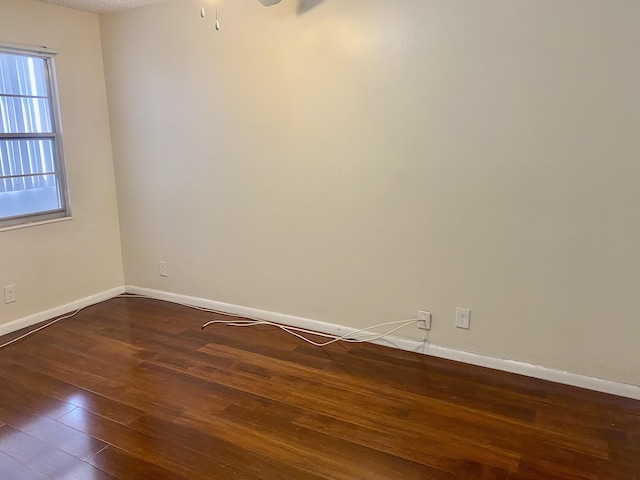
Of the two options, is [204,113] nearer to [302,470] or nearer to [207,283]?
[207,283]

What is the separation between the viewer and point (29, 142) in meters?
3.54

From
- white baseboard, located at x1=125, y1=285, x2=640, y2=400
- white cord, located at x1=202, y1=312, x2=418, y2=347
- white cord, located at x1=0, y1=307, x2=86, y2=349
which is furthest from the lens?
white cord, located at x1=0, y1=307, x2=86, y2=349

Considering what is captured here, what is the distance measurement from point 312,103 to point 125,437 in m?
2.20

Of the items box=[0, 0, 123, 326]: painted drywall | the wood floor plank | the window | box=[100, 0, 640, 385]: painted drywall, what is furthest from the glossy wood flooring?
the window

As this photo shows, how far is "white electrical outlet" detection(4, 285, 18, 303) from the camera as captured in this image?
11.3 feet

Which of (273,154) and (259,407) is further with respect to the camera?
(273,154)

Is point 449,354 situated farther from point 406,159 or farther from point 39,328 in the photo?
point 39,328

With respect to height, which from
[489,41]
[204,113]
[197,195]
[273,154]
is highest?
[489,41]

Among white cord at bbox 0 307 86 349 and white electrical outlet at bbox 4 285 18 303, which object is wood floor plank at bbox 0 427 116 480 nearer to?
white cord at bbox 0 307 86 349

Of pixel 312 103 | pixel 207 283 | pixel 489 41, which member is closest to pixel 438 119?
pixel 489 41

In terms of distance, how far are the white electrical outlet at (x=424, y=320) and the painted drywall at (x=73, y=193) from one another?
2761mm

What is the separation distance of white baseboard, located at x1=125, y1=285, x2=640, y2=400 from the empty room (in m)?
0.02

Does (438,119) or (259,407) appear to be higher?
(438,119)

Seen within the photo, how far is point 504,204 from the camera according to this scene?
2.67 m
